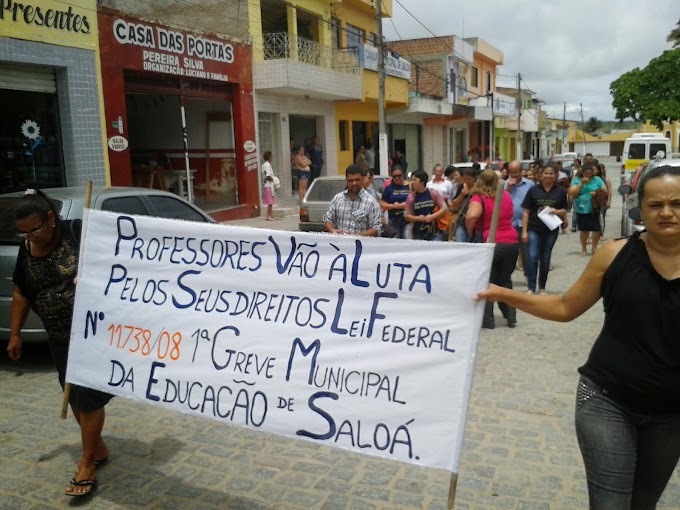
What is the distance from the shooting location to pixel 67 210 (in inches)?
221

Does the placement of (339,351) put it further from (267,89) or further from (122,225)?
(267,89)

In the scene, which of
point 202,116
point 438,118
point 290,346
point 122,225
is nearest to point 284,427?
point 290,346

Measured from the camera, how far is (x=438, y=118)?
32.6 m

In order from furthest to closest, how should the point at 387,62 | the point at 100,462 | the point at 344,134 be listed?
the point at 344,134 → the point at 387,62 → the point at 100,462

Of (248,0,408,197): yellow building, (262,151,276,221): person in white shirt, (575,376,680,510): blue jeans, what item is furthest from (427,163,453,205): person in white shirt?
(575,376,680,510): blue jeans

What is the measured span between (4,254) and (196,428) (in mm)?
2464

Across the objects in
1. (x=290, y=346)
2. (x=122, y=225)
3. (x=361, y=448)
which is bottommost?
(x=361, y=448)

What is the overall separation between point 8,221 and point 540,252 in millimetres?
6135

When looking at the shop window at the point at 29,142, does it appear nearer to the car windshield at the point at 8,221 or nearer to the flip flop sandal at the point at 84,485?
the car windshield at the point at 8,221

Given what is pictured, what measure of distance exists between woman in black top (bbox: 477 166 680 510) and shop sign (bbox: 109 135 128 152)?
1182 centimetres

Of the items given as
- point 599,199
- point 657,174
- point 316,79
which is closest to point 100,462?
point 657,174

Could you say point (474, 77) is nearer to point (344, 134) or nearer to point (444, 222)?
point (344, 134)

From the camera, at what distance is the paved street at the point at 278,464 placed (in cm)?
344

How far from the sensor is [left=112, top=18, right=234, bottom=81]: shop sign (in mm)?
12977
